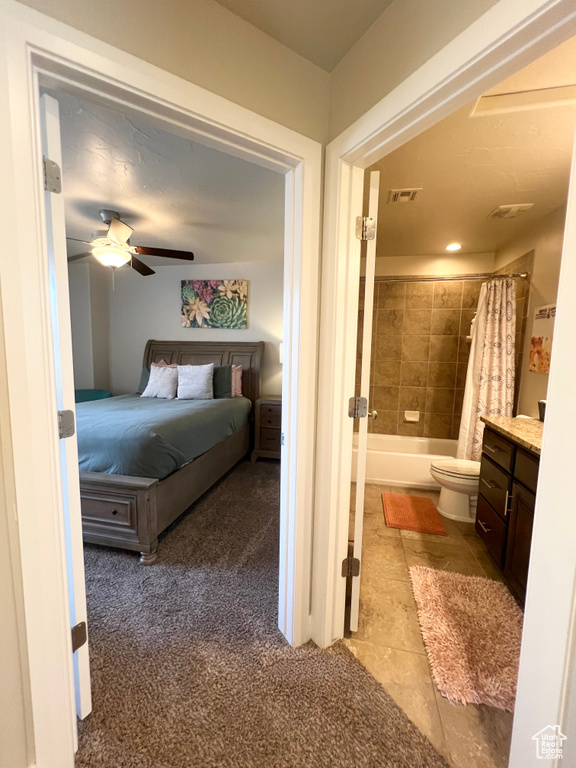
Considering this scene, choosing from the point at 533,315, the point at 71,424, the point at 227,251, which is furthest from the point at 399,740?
the point at 227,251

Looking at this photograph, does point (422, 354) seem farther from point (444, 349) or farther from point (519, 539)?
point (519, 539)

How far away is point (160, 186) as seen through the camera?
7.26ft

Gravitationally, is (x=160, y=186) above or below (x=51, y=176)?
above

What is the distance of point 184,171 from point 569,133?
79.7 inches

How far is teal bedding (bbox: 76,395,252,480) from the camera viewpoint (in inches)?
76.7

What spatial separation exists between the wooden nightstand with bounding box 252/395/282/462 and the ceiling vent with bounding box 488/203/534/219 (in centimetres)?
256

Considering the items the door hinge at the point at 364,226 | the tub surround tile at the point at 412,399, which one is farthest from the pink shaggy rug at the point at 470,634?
the tub surround tile at the point at 412,399

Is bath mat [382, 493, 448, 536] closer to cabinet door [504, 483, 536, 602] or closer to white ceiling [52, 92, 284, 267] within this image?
cabinet door [504, 483, 536, 602]

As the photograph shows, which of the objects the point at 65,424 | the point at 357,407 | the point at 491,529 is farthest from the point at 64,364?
the point at 491,529

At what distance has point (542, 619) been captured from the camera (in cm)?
69

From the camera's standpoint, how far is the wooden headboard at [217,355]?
159 inches

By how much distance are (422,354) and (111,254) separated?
3183 mm

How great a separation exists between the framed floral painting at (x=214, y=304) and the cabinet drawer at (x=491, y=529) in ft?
10.6

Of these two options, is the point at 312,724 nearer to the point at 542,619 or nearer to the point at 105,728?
the point at 105,728
